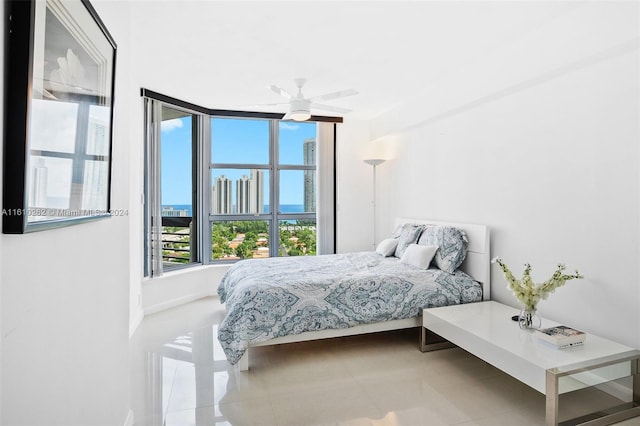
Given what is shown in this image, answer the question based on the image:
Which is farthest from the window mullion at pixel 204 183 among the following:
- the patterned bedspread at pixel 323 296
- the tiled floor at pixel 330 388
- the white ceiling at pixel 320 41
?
the tiled floor at pixel 330 388

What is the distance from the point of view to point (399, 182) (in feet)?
16.6

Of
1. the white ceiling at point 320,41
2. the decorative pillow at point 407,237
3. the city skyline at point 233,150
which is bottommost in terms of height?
the decorative pillow at point 407,237

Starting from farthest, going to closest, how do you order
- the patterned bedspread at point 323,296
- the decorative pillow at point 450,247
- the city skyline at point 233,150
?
the city skyline at point 233,150, the decorative pillow at point 450,247, the patterned bedspread at point 323,296

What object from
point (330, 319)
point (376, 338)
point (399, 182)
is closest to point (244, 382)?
point (330, 319)

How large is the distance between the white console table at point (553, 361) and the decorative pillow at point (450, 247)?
2.73 ft

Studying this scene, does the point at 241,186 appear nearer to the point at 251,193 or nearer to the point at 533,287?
the point at 251,193

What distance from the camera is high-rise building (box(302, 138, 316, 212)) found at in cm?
559

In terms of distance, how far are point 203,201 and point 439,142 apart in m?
3.18

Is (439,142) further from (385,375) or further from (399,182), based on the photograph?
(385,375)

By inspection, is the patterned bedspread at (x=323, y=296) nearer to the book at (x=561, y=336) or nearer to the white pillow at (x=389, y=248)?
the white pillow at (x=389, y=248)

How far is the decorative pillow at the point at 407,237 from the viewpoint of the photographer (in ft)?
13.4

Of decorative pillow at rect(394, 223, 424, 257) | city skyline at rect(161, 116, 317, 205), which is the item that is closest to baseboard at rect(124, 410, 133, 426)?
decorative pillow at rect(394, 223, 424, 257)

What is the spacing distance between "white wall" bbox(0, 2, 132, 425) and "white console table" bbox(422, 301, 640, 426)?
87.5 inches

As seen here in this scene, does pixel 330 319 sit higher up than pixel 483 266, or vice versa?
pixel 483 266
